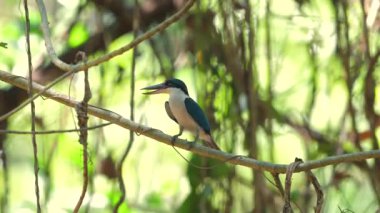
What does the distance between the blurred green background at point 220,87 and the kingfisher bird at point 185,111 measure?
0.50 m

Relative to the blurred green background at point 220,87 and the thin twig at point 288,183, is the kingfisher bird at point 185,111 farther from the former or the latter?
the thin twig at point 288,183

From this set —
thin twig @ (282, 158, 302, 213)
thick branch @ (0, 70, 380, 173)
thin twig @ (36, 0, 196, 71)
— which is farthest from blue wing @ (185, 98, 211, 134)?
thin twig @ (282, 158, 302, 213)

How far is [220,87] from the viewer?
4.18 meters

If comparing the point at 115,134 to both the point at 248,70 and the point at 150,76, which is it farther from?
the point at 248,70

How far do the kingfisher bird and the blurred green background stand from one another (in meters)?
0.50

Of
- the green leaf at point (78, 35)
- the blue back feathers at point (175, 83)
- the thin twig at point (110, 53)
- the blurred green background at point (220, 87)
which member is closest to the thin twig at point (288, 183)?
the thin twig at point (110, 53)

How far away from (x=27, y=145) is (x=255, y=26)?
1898 millimetres

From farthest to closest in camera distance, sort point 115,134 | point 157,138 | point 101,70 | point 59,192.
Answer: point 115,134
point 59,192
point 101,70
point 157,138

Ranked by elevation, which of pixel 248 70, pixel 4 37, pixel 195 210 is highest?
pixel 4 37

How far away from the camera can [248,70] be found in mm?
3850

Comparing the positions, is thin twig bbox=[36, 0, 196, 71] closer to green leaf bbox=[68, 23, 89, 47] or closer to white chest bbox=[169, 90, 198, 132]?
white chest bbox=[169, 90, 198, 132]

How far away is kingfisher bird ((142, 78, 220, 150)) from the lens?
3.28 meters

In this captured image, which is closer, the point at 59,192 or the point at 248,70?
the point at 248,70

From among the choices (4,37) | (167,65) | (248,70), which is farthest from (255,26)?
(4,37)
